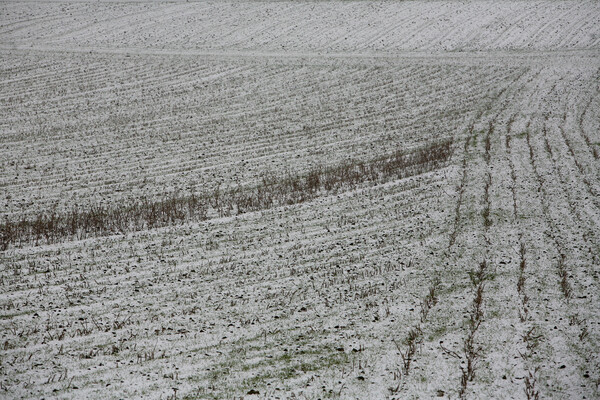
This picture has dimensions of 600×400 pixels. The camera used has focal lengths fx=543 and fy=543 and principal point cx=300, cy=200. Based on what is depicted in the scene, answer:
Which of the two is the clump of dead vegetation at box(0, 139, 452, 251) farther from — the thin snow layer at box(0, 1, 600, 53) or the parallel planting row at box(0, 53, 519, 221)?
the thin snow layer at box(0, 1, 600, 53)

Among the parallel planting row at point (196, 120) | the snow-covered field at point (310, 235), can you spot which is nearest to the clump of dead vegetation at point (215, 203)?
the snow-covered field at point (310, 235)

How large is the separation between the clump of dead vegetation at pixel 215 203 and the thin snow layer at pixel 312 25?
18.8 meters

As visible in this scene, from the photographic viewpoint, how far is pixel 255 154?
1870cm

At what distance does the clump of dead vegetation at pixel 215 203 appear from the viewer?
1317cm

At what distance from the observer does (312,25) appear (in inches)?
1561

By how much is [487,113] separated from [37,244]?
17.0 meters

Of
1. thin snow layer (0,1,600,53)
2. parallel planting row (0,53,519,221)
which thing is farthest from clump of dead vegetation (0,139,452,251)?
thin snow layer (0,1,600,53)

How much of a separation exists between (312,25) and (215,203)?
93.1ft

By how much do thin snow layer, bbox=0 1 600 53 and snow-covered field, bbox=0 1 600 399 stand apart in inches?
134

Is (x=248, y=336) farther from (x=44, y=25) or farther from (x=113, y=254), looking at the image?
(x=44, y=25)

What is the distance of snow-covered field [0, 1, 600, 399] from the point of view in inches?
304

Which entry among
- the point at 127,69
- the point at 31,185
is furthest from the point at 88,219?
the point at 127,69

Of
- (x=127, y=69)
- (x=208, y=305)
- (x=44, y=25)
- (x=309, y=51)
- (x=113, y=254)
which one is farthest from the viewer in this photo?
(x=44, y=25)

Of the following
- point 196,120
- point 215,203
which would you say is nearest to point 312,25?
point 196,120
